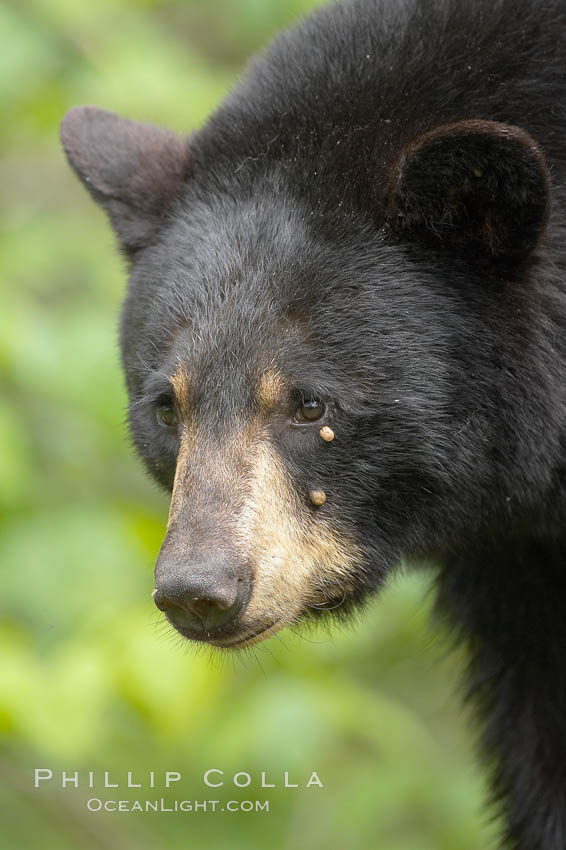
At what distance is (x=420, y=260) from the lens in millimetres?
4133

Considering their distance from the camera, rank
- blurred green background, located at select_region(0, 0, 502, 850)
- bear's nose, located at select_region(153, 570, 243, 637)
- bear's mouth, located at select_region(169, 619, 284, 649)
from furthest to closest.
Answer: blurred green background, located at select_region(0, 0, 502, 850), bear's mouth, located at select_region(169, 619, 284, 649), bear's nose, located at select_region(153, 570, 243, 637)

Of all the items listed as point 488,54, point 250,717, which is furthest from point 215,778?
point 488,54

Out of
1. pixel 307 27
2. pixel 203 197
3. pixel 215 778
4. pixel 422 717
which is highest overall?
pixel 307 27

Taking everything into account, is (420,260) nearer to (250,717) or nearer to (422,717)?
(250,717)

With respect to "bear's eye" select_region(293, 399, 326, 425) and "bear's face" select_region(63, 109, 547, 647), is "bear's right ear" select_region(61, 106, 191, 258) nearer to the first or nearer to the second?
→ "bear's face" select_region(63, 109, 547, 647)

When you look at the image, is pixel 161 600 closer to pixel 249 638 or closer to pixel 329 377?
pixel 249 638

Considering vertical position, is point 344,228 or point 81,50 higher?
point 81,50

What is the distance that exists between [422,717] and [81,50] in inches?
238

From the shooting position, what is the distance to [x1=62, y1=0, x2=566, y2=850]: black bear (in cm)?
386

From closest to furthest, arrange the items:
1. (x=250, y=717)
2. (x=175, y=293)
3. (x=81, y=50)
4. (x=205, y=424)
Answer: (x=205, y=424)
(x=175, y=293)
(x=250, y=717)
(x=81, y=50)

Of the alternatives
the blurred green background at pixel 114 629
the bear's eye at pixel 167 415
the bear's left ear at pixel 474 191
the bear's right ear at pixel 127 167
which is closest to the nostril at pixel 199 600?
the blurred green background at pixel 114 629

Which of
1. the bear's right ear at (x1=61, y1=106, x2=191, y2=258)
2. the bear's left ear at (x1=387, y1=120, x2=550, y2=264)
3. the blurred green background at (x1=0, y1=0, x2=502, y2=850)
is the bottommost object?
the blurred green background at (x1=0, y1=0, x2=502, y2=850)

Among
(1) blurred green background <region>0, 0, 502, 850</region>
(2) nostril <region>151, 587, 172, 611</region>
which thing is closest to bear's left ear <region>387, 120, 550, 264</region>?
(2) nostril <region>151, 587, 172, 611</region>

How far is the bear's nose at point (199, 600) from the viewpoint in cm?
362
